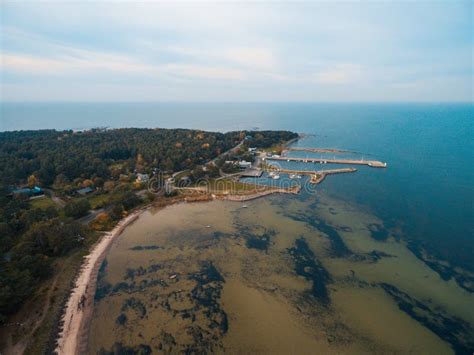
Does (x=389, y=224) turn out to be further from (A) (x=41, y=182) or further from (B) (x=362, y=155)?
(A) (x=41, y=182)

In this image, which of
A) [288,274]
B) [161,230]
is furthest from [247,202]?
[288,274]

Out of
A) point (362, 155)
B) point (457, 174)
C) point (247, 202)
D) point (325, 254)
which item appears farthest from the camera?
point (362, 155)

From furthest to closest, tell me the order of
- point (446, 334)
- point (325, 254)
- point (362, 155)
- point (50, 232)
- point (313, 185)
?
point (362, 155)
point (313, 185)
point (325, 254)
point (50, 232)
point (446, 334)

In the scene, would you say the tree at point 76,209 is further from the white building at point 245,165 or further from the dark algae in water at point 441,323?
the dark algae in water at point 441,323

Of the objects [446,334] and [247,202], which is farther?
[247,202]

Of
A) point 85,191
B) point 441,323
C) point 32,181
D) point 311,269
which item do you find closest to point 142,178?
point 85,191
